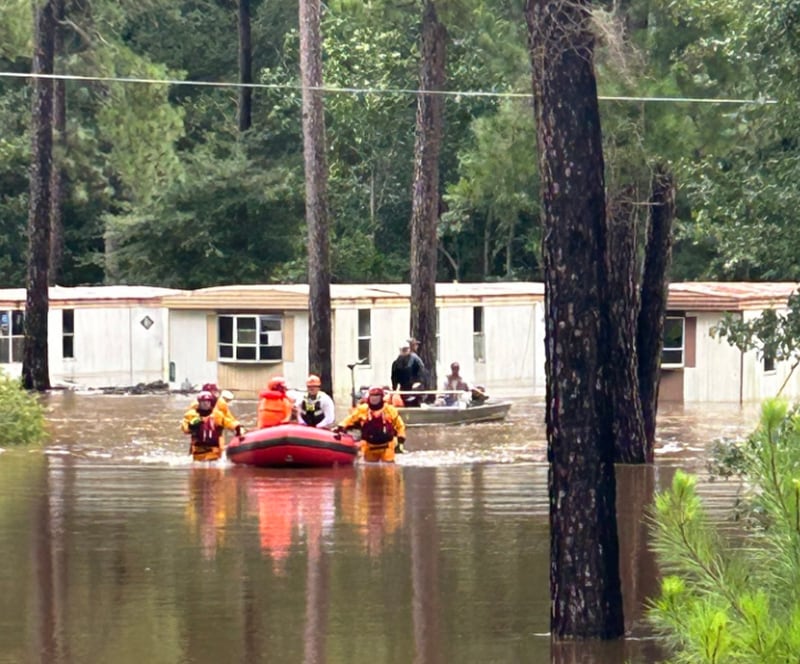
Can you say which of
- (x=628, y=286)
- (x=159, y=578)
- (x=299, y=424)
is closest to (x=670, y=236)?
(x=628, y=286)

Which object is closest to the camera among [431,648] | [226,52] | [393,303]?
[431,648]

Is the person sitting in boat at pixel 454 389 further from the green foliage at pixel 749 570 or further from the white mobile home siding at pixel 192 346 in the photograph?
the green foliage at pixel 749 570

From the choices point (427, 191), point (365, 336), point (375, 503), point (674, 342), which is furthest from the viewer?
point (365, 336)

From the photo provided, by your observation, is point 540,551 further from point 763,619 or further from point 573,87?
point 763,619

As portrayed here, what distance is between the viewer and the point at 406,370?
101 ft

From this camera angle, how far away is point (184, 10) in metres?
59.2

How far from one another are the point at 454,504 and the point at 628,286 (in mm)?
5571

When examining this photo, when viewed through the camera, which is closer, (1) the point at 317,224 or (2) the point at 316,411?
(2) the point at 316,411

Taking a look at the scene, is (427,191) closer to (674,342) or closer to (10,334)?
(674,342)

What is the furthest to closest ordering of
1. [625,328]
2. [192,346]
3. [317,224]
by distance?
[192,346] → [317,224] → [625,328]

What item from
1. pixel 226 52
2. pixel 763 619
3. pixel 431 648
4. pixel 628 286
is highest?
pixel 226 52

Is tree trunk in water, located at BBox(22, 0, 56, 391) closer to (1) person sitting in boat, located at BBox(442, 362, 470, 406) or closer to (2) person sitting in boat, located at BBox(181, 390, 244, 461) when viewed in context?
(1) person sitting in boat, located at BBox(442, 362, 470, 406)

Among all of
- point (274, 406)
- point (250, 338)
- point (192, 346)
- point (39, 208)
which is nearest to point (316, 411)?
point (274, 406)

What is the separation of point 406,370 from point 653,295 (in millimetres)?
6650
